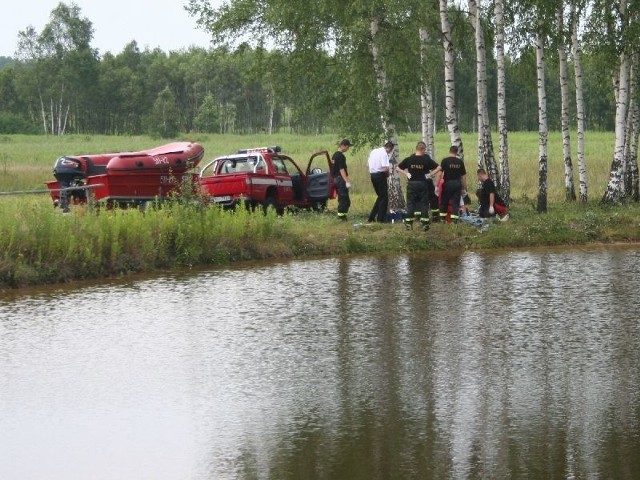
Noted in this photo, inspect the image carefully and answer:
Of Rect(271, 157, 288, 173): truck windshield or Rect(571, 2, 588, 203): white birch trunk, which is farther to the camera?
Rect(571, 2, 588, 203): white birch trunk

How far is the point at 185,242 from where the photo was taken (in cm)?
2059

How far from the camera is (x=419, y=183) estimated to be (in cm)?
2306

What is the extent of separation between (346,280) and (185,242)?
155 inches

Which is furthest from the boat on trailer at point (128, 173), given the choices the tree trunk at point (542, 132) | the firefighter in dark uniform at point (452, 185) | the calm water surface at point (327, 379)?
the calm water surface at point (327, 379)

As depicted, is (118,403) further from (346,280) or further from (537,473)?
(346,280)

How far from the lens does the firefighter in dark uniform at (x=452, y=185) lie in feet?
79.2

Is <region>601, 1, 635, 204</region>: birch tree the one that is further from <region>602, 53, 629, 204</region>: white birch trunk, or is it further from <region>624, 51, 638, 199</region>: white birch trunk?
<region>624, 51, 638, 199</region>: white birch trunk

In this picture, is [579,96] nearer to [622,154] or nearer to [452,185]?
[622,154]

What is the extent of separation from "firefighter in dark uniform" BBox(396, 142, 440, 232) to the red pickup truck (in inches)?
165

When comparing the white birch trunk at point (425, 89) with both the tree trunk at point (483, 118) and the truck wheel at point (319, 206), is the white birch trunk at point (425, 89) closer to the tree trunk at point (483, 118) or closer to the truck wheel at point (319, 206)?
the tree trunk at point (483, 118)

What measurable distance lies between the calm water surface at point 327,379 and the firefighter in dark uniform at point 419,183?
526 centimetres

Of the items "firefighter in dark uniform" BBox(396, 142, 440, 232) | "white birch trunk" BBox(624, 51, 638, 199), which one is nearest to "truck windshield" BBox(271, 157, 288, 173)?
"firefighter in dark uniform" BBox(396, 142, 440, 232)

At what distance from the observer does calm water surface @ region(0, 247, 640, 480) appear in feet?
26.4

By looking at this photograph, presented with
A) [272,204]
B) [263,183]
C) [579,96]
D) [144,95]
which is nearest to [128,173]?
[263,183]
